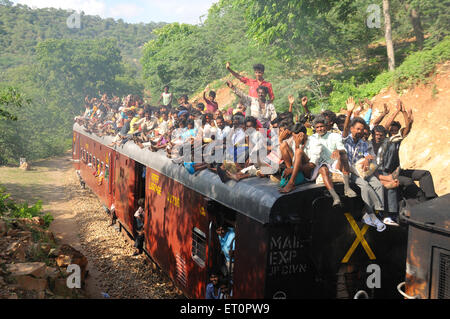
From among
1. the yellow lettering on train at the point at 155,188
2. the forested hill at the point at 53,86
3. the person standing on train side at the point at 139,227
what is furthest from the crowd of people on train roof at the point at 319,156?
the forested hill at the point at 53,86

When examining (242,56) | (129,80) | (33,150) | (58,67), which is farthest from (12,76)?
(242,56)

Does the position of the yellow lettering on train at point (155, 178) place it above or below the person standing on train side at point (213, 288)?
above

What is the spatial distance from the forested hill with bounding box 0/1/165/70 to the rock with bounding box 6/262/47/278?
4124 centimetres

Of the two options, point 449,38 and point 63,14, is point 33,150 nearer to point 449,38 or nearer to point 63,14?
point 449,38

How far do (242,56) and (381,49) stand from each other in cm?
735

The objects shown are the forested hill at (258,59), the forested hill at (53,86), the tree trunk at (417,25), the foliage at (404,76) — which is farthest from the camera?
the forested hill at (53,86)

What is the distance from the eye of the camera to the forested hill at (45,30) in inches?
2970

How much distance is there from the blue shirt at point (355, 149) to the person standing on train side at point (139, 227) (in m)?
5.62

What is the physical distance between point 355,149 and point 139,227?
6.19 m

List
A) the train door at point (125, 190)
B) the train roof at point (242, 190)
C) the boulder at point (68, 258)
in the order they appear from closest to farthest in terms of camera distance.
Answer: the train roof at point (242, 190)
the boulder at point (68, 258)
the train door at point (125, 190)

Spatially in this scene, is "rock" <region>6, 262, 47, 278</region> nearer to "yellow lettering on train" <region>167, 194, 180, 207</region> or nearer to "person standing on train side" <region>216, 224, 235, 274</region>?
"yellow lettering on train" <region>167, 194, 180, 207</region>

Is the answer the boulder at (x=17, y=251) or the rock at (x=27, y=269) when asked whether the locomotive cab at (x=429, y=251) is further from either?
the boulder at (x=17, y=251)

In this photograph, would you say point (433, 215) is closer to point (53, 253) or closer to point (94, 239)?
point (53, 253)

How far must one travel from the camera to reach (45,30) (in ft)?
305
